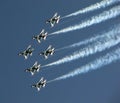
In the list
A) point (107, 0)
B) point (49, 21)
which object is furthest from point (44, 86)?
point (107, 0)

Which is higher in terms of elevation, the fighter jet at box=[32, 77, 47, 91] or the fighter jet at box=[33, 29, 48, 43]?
the fighter jet at box=[33, 29, 48, 43]

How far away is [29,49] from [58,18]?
5.65 meters

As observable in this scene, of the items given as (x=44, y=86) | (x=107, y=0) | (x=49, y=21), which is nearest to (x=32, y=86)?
(x=44, y=86)

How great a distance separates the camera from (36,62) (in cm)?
8662

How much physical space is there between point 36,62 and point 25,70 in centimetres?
178

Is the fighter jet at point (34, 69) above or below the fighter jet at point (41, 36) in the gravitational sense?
below

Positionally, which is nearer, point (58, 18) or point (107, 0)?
point (107, 0)

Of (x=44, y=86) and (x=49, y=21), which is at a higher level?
(x=49, y=21)

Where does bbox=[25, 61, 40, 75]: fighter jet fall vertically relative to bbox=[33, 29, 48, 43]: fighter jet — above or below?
below

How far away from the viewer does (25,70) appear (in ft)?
284

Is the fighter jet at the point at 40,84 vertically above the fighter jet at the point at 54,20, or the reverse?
the fighter jet at the point at 54,20

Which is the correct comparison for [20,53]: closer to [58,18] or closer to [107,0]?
[58,18]

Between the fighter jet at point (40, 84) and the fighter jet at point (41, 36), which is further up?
the fighter jet at point (41, 36)

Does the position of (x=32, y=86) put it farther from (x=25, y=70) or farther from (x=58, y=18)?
(x=58, y=18)
